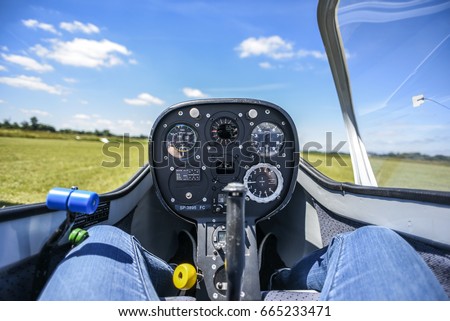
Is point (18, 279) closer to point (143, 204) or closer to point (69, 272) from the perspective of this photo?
point (69, 272)

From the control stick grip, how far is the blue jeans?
0.82 ft

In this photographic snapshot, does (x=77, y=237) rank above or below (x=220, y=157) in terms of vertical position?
below

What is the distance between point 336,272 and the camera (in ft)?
3.29

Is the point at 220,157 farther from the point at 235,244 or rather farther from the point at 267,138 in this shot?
the point at 235,244

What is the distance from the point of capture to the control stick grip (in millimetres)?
896

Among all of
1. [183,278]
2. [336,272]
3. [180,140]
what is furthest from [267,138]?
[336,272]

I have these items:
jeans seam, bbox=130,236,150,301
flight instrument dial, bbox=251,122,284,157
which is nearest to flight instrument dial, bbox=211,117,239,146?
flight instrument dial, bbox=251,122,284,157

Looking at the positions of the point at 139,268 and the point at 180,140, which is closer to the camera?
the point at 139,268

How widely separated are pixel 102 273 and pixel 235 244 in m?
0.40

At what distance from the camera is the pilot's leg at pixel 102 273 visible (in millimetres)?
825

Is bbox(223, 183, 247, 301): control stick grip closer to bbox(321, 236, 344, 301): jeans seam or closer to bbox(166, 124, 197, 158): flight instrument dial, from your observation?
bbox(321, 236, 344, 301): jeans seam

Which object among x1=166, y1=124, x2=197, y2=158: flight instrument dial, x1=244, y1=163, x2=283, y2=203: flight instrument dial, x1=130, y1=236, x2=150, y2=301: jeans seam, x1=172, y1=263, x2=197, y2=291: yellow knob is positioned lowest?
x1=172, y1=263, x2=197, y2=291: yellow knob

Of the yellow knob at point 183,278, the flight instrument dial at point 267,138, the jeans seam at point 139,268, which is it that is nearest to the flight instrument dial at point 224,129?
the flight instrument dial at point 267,138
